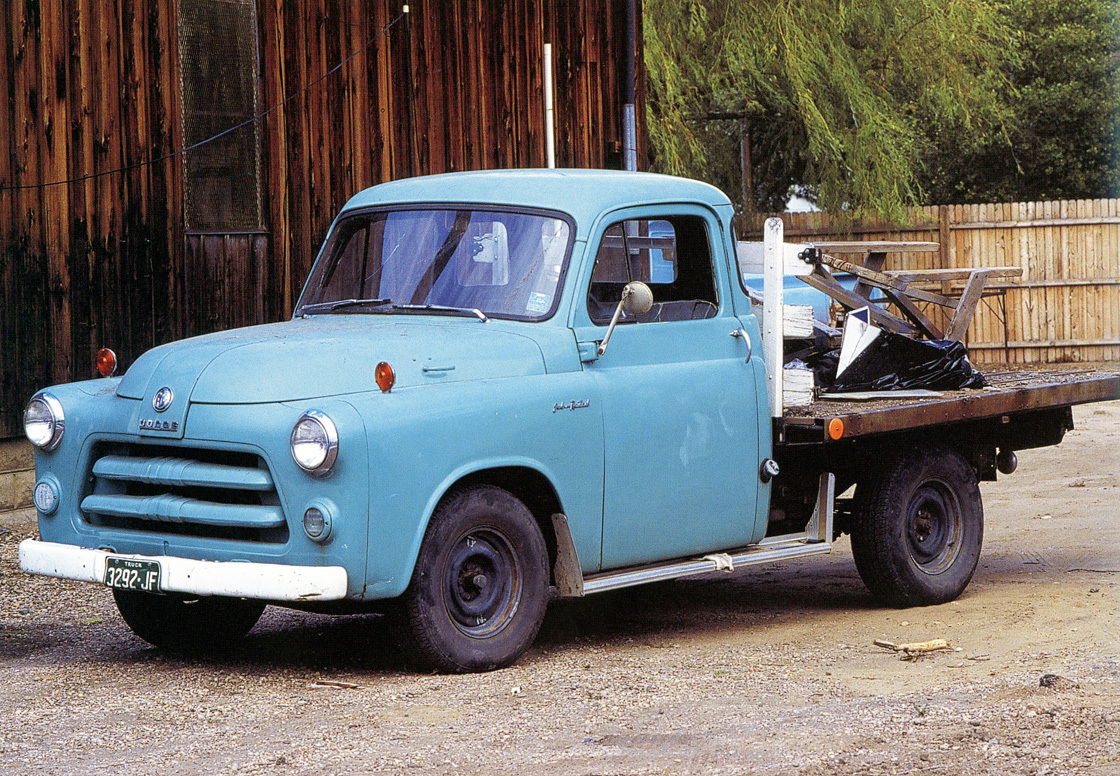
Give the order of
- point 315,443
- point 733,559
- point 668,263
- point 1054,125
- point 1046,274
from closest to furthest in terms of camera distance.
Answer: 1. point 315,443
2. point 733,559
3. point 668,263
4. point 1046,274
5. point 1054,125

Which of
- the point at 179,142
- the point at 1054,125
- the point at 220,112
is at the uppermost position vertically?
the point at 1054,125

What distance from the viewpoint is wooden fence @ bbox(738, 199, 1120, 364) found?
22094 mm

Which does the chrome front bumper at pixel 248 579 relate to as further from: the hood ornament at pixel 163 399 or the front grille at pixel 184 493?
the hood ornament at pixel 163 399

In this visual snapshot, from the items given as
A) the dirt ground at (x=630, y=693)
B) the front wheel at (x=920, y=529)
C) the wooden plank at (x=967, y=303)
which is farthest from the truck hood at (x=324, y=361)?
the wooden plank at (x=967, y=303)

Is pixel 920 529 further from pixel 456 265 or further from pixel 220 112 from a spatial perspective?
pixel 220 112

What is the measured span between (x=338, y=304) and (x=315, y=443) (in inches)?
64.6

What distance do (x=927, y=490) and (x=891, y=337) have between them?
0.82 meters

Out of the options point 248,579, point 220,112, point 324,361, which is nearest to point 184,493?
point 248,579

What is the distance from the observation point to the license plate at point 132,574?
593 cm

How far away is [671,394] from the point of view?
6867 mm

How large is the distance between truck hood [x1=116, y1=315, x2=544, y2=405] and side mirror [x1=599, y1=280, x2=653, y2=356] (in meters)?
0.37

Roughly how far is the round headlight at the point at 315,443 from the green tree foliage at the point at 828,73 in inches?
586

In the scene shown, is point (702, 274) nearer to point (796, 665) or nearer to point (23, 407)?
point (796, 665)

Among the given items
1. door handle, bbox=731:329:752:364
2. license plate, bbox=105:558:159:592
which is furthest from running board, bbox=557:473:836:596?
license plate, bbox=105:558:159:592
